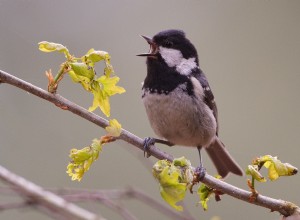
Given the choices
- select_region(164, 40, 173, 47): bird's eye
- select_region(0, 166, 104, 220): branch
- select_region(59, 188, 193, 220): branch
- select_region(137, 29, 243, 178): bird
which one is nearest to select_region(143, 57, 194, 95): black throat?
select_region(137, 29, 243, 178): bird

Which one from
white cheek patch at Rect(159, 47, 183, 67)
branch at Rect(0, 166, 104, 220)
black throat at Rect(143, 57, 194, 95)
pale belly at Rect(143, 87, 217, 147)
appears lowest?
pale belly at Rect(143, 87, 217, 147)

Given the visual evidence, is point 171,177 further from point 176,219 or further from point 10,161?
point 10,161

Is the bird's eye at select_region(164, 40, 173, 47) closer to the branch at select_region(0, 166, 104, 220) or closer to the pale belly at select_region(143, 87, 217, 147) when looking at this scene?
the pale belly at select_region(143, 87, 217, 147)

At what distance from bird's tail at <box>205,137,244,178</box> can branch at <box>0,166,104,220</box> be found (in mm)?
A: 2441

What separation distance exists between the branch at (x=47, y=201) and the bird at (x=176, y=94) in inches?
68.5

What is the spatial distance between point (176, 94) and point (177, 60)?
9.9 inches

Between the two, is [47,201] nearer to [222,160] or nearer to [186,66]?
[186,66]

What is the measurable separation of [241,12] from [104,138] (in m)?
3.90

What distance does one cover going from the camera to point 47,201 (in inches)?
39.7

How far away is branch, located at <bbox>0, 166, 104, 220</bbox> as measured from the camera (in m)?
0.98

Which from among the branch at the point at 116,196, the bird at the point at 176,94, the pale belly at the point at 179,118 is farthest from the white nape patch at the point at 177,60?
the branch at the point at 116,196

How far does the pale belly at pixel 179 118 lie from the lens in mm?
2824

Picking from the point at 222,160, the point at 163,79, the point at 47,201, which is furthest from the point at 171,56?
the point at 47,201

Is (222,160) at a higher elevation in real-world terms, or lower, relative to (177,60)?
lower
